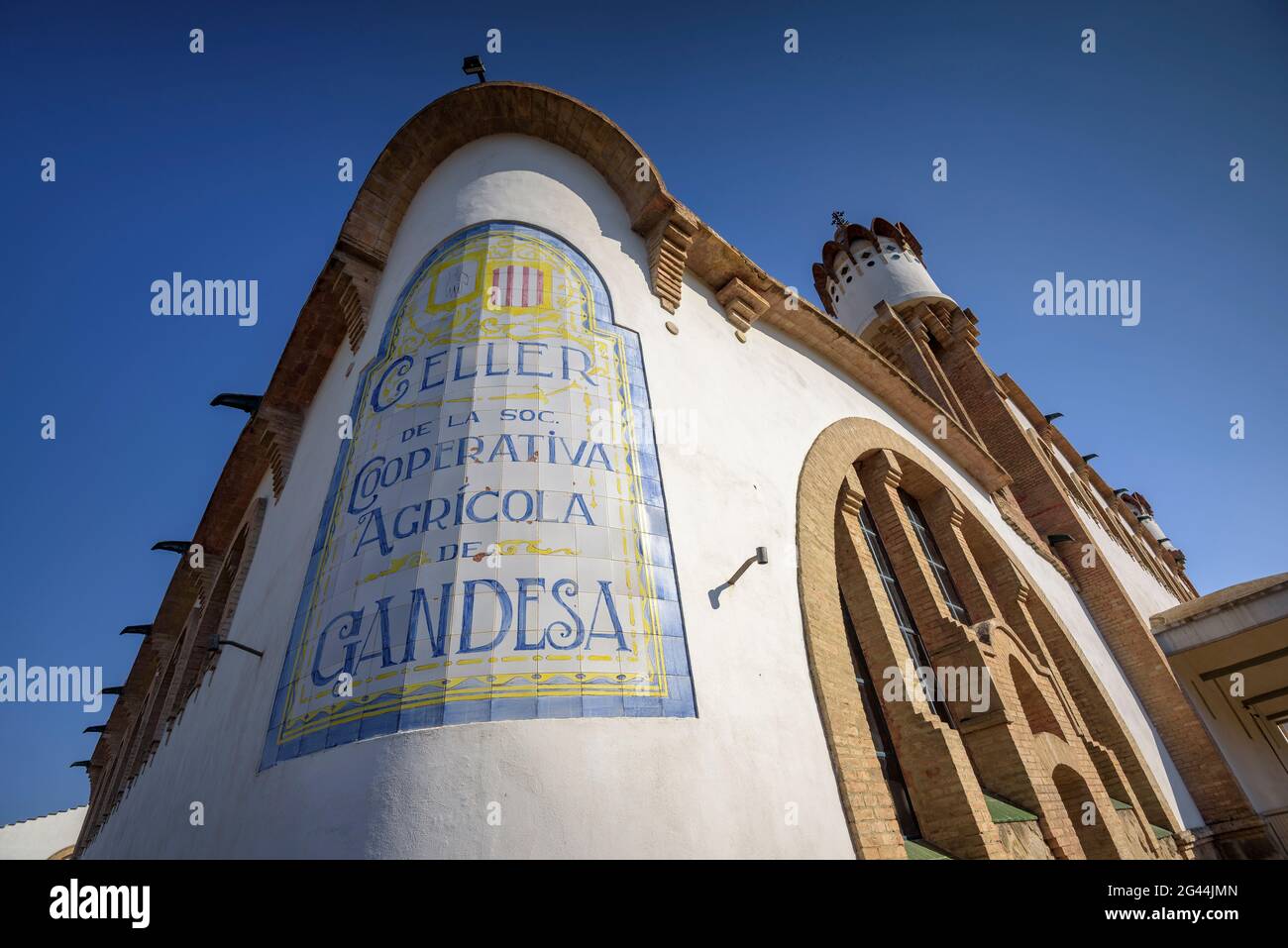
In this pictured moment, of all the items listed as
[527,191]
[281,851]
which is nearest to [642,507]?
[281,851]

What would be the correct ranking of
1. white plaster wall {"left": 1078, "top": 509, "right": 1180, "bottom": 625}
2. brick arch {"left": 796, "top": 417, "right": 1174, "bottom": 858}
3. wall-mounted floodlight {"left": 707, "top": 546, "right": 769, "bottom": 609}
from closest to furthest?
brick arch {"left": 796, "top": 417, "right": 1174, "bottom": 858}, wall-mounted floodlight {"left": 707, "top": 546, "right": 769, "bottom": 609}, white plaster wall {"left": 1078, "top": 509, "right": 1180, "bottom": 625}

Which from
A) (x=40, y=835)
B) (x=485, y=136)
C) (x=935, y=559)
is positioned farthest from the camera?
(x=40, y=835)

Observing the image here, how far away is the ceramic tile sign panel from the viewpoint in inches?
137

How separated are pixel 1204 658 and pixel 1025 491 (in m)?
4.40

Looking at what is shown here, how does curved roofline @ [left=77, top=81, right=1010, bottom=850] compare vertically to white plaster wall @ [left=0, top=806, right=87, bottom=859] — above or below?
above

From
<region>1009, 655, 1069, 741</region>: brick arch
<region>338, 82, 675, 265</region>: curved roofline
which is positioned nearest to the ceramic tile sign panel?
<region>338, 82, 675, 265</region>: curved roofline

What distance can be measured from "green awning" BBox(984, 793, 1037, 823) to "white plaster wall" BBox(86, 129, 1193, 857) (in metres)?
2.77

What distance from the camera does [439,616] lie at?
11.7 ft

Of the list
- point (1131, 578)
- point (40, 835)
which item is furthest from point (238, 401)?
point (40, 835)

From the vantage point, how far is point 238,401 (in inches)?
386

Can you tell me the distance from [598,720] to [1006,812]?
4.78m

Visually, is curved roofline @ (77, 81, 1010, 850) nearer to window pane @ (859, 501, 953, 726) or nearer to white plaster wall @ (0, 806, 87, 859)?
window pane @ (859, 501, 953, 726)

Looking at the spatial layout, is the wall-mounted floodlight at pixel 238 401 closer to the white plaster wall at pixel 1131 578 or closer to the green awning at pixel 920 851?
the green awning at pixel 920 851

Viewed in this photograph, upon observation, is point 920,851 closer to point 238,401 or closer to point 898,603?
point 898,603
